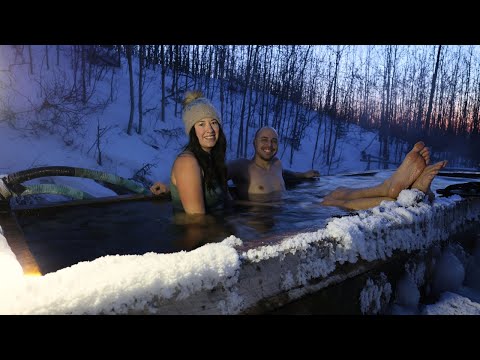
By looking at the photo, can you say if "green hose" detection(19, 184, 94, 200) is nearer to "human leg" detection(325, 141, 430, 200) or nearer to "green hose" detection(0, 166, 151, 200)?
"green hose" detection(0, 166, 151, 200)

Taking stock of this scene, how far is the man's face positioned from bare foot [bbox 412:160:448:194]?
1.93m

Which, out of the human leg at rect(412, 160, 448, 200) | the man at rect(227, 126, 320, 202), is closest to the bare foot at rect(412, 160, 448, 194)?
the human leg at rect(412, 160, 448, 200)

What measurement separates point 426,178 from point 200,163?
2.22 metres

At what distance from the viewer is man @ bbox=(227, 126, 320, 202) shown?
14.6 ft

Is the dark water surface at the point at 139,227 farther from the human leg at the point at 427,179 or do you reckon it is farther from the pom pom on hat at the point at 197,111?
the pom pom on hat at the point at 197,111

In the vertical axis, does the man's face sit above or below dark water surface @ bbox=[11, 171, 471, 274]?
above

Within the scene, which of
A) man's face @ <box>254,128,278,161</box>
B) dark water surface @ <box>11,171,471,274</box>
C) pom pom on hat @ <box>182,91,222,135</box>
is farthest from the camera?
man's face @ <box>254,128,278,161</box>

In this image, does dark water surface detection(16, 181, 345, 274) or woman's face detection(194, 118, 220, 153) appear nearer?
dark water surface detection(16, 181, 345, 274)

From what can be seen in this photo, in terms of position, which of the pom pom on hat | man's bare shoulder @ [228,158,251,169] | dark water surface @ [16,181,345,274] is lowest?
dark water surface @ [16,181,345,274]

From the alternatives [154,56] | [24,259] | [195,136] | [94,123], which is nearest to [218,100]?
[154,56]

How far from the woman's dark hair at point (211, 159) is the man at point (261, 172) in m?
0.97

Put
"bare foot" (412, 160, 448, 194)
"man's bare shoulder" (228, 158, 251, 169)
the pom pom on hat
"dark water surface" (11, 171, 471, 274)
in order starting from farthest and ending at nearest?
"man's bare shoulder" (228, 158, 251, 169), the pom pom on hat, "bare foot" (412, 160, 448, 194), "dark water surface" (11, 171, 471, 274)
